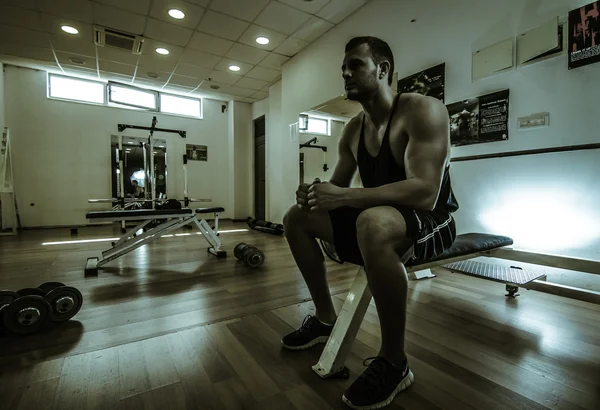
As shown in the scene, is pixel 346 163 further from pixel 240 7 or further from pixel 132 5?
pixel 132 5

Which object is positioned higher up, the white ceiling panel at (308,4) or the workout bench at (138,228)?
the white ceiling panel at (308,4)

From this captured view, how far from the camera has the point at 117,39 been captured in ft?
14.7

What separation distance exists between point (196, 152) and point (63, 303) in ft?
20.6

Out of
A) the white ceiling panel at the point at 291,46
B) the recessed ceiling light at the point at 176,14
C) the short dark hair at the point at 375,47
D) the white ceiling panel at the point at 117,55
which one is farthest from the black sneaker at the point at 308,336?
the white ceiling panel at the point at 117,55

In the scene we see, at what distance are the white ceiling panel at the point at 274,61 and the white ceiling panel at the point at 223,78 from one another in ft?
2.76

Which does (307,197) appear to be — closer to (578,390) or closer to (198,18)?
(578,390)

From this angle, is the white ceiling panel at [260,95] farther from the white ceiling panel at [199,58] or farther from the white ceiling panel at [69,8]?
the white ceiling panel at [69,8]

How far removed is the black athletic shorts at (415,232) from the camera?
0.98 m

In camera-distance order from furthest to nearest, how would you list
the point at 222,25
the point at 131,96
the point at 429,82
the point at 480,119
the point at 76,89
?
the point at 131,96, the point at 76,89, the point at 222,25, the point at 429,82, the point at 480,119

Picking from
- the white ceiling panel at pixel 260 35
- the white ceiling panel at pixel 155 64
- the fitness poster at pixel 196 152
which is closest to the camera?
the white ceiling panel at pixel 260 35

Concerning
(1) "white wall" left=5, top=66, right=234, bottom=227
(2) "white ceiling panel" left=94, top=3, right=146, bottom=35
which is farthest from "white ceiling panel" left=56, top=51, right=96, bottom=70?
(2) "white ceiling panel" left=94, top=3, right=146, bottom=35

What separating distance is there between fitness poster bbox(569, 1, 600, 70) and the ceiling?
2328 mm

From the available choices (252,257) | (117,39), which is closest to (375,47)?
(252,257)

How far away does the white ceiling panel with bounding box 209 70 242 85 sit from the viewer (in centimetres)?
584
